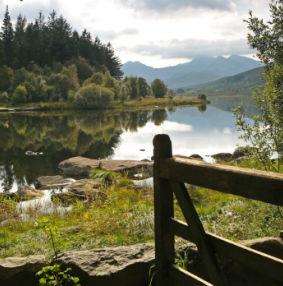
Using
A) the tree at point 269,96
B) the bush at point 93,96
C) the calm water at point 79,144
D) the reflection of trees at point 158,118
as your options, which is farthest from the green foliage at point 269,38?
the bush at point 93,96

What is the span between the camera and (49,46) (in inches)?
5684

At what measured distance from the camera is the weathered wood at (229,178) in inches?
152

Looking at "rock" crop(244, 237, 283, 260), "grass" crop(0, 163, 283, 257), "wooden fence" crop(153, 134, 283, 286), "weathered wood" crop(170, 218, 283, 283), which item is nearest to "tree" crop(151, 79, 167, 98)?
"grass" crop(0, 163, 283, 257)

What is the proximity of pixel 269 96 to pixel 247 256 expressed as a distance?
5601 mm

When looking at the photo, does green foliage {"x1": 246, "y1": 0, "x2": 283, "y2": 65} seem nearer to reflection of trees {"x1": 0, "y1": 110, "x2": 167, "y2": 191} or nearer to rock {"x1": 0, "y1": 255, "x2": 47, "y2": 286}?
rock {"x1": 0, "y1": 255, "x2": 47, "y2": 286}

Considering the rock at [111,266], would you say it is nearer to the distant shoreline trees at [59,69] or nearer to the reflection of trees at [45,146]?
the reflection of trees at [45,146]

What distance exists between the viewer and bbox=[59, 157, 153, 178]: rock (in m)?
27.0

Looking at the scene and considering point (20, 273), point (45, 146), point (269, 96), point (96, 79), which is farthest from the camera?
point (96, 79)

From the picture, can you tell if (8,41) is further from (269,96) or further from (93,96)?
(269,96)

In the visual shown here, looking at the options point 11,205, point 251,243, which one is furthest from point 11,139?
point 251,243

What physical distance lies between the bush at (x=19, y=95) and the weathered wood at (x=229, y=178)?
112 metres

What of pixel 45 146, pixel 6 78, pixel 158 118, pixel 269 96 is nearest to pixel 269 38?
pixel 269 96

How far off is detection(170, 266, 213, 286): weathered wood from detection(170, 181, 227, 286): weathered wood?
0.45 metres

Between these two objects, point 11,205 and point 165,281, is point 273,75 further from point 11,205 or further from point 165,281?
point 11,205
